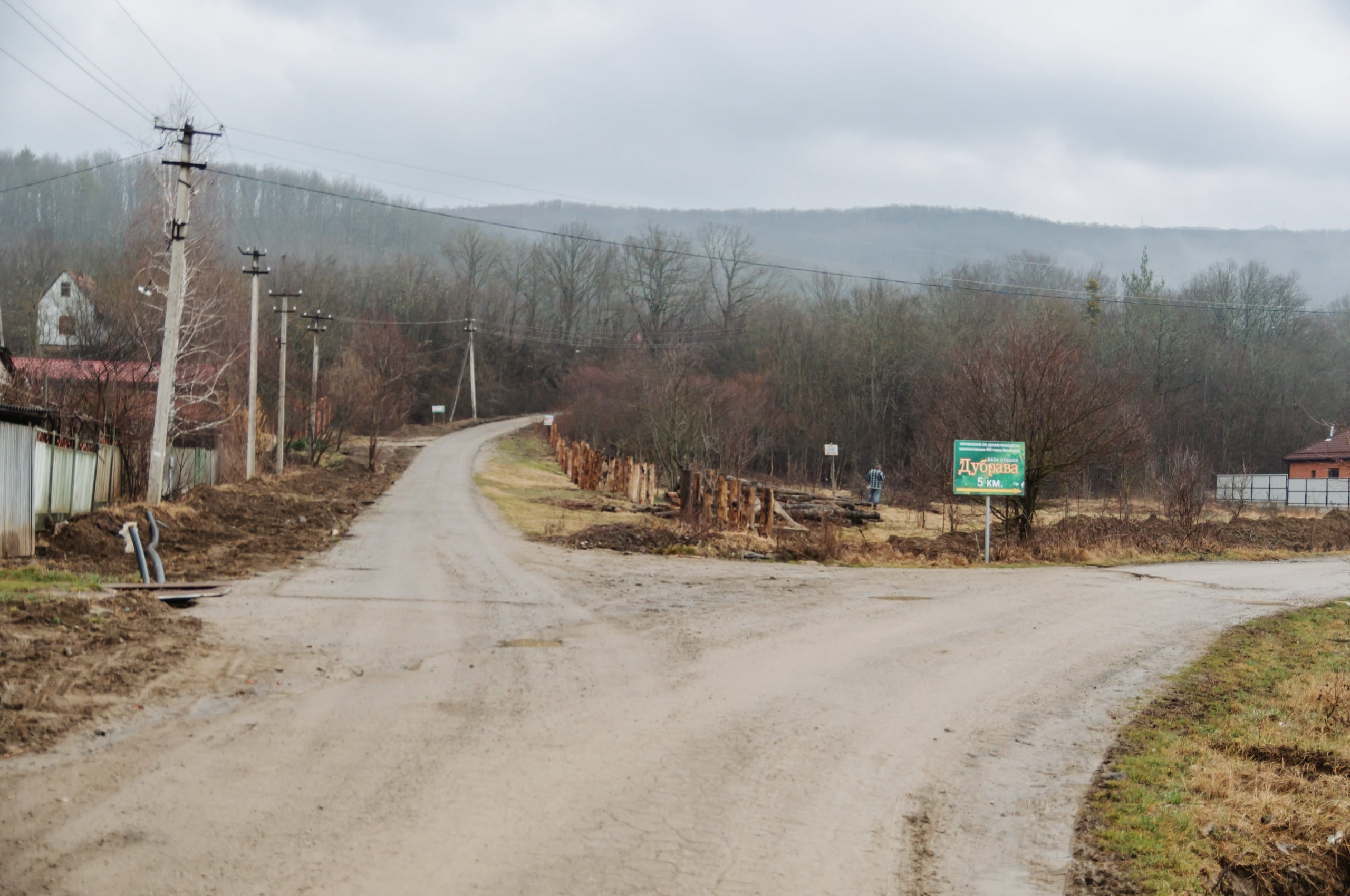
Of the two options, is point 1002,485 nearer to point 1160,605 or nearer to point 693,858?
point 1160,605

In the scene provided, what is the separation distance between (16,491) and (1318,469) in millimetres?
73447

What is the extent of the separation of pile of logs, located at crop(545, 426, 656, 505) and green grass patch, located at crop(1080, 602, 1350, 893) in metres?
27.4

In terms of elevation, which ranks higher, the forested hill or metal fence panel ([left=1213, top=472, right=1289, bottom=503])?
the forested hill

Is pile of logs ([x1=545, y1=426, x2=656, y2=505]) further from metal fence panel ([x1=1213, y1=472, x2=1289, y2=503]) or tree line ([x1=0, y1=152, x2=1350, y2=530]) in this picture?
metal fence panel ([x1=1213, y1=472, x2=1289, y2=503])

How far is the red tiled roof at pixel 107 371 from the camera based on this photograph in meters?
25.6

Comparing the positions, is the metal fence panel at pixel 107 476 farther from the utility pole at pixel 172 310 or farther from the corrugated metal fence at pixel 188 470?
the corrugated metal fence at pixel 188 470

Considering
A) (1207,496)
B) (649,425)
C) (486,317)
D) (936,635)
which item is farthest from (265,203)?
(936,635)

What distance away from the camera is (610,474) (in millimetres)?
43219

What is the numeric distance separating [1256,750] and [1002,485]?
625 inches

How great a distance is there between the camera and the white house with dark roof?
4116 centimetres

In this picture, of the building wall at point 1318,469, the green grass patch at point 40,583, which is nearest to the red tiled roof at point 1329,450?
the building wall at point 1318,469

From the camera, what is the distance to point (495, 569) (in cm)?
1809

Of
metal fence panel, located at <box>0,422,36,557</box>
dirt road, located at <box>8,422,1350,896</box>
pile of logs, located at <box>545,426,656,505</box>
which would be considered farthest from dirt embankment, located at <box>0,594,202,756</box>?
pile of logs, located at <box>545,426,656,505</box>

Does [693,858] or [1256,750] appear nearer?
[693,858]
